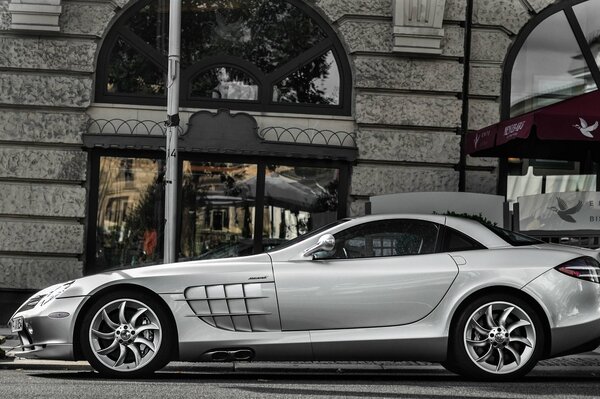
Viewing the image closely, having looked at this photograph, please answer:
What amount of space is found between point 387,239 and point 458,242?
595 millimetres

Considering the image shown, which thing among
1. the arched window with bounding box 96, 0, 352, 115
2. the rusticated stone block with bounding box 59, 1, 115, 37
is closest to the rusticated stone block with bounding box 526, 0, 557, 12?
the arched window with bounding box 96, 0, 352, 115

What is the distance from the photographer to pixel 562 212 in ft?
40.6

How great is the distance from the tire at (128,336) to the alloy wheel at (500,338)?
8.01ft

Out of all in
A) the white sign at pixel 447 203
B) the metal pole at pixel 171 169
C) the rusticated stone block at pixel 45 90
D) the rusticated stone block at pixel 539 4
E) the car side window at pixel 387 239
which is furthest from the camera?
the rusticated stone block at pixel 539 4

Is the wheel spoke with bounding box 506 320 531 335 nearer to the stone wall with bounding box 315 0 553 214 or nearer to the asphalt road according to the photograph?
the asphalt road

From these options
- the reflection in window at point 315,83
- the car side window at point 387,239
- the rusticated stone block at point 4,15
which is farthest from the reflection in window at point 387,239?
the rusticated stone block at point 4,15

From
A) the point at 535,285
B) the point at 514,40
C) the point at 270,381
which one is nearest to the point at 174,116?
the point at 270,381

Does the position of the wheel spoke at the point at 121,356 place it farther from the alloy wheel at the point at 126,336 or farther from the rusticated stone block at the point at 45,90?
the rusticated stone block at the point at 45,90

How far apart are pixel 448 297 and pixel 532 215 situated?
5.24 meters

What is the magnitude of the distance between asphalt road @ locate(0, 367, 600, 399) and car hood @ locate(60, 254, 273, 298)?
0.74 metres

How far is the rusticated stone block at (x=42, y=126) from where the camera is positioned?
A: 1344cm

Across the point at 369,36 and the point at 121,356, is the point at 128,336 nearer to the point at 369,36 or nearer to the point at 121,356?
the point at 121,356

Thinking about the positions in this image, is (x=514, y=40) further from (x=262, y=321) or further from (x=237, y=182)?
(x=262, y=321)

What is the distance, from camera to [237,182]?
13.8 metres
